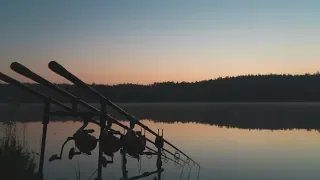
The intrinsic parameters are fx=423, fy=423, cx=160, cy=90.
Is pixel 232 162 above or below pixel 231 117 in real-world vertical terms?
below

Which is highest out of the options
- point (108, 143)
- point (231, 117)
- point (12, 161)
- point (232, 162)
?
point (231, 117)

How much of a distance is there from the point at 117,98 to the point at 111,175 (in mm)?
61768

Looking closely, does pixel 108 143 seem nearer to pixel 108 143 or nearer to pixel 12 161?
pixel 108 143

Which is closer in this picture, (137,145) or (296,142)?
(137,145)

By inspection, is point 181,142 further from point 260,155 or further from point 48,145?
point 48,145

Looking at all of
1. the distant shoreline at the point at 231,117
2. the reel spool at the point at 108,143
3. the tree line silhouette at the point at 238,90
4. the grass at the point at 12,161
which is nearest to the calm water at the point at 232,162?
the grass at the point at 12,161

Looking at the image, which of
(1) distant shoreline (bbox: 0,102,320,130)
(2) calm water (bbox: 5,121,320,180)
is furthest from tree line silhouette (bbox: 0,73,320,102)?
(2) calm water (bbox: 5,121,320,180)

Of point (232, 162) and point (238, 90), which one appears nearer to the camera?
point (232, 162)

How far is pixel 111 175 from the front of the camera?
1109cm

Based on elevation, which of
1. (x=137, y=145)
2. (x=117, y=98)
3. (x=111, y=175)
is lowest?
(x=111, y=175)

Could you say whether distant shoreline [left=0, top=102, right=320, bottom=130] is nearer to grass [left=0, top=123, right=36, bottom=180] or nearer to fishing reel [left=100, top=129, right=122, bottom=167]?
grass [left=0, top=123, right=36, bottom=180]

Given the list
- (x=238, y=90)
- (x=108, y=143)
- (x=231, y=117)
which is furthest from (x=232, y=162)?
(x=238, y=90)

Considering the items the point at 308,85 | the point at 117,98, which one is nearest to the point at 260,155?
the point at 117,98

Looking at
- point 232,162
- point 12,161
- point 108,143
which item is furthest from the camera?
point 232,162
